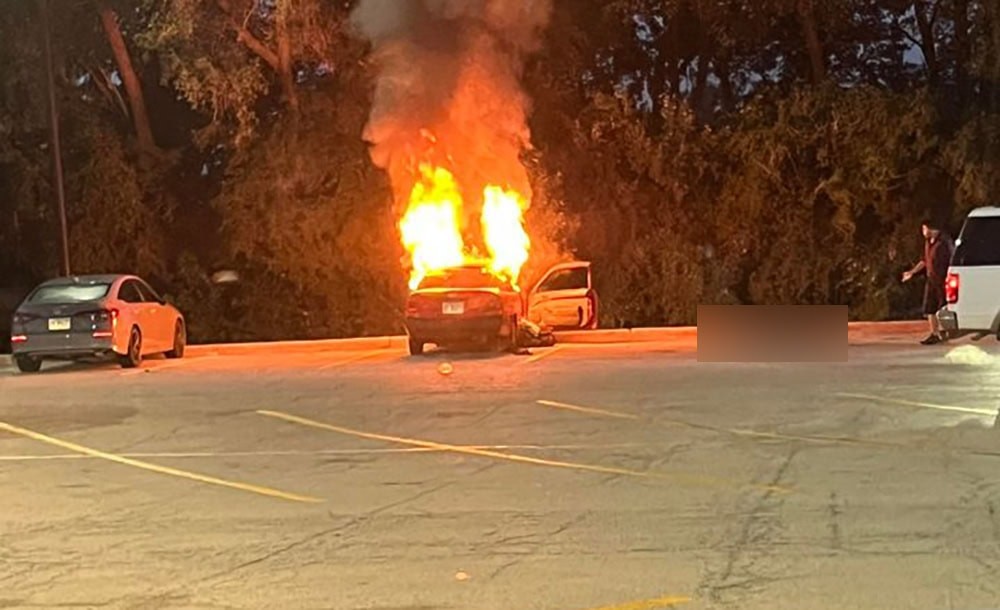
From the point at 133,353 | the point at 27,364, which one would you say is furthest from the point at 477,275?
the point at 27,364

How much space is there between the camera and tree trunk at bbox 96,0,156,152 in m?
26.4

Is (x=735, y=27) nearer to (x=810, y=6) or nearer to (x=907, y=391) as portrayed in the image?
(x=810, y=6)

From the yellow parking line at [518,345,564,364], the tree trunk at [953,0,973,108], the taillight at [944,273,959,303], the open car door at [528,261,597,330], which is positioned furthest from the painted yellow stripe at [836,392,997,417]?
the tree trunk at [953,0,973,108]

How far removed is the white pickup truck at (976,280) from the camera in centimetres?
1529

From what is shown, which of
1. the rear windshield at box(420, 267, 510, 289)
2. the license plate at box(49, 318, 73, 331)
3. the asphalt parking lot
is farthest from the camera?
the rear windshield at box(420, 267, 510, 289)

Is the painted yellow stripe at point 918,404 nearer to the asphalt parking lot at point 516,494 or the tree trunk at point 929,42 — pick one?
the asphalt parking lot at point 516,494

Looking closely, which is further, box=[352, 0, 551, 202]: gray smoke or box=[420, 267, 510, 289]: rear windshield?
box=[352, 0, 551, 202]: gray smoke

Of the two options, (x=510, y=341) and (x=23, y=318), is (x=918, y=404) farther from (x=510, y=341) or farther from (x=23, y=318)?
(x=23, y=318)

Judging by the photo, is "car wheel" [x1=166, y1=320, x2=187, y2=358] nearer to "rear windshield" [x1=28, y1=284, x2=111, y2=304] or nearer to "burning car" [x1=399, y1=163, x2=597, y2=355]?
"rear windshield" [x1=28, y1=284, x2=111, y2=304]

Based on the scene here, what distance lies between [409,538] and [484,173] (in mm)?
17716

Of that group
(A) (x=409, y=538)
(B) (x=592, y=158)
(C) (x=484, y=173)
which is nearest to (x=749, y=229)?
(B) (x=592, y=158)

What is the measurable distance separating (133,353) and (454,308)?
189 inches

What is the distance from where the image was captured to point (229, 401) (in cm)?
1316

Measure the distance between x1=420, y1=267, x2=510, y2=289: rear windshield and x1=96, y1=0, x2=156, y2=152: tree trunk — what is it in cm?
1161
